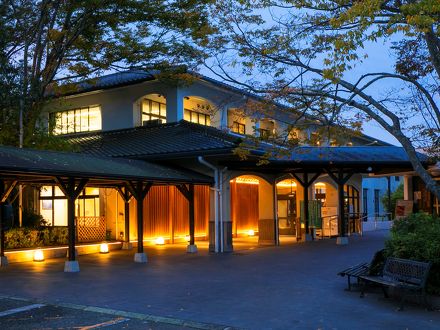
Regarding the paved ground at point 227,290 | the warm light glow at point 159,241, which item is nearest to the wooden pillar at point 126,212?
the warm light glow at point 159,241

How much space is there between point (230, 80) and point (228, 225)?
8.44 metres

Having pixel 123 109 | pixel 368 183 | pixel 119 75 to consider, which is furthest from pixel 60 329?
pixel 368 183

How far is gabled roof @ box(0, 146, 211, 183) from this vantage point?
1329 centimetres

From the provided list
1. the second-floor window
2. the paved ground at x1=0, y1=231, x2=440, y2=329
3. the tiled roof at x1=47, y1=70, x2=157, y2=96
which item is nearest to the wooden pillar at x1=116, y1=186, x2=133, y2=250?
the paved ground at x1=0, y1=231, x2=440, y2=329

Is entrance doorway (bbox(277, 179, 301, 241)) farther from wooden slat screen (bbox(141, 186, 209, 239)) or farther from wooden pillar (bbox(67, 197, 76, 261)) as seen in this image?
wooden pillar (bbox(67, 197, 76, 261))

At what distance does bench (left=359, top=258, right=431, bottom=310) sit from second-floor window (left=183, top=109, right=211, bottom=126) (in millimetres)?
16294

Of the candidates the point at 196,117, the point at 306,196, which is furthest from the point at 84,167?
the point at 306,196

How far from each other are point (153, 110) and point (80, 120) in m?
4.18

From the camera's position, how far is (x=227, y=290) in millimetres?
11008

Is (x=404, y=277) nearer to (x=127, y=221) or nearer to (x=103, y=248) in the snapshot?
(x=103, y=248)

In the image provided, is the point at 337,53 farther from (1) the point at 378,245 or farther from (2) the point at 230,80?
(1) the point at 378,245

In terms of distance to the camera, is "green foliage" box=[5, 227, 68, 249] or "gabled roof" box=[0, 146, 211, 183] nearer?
"gabled roof" box=[0, 146, 211, 183]

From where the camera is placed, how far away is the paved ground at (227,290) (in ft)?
27.4

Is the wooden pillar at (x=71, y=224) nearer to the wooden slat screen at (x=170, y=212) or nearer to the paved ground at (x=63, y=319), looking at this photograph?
the paved ground at (x=63, y=319)
